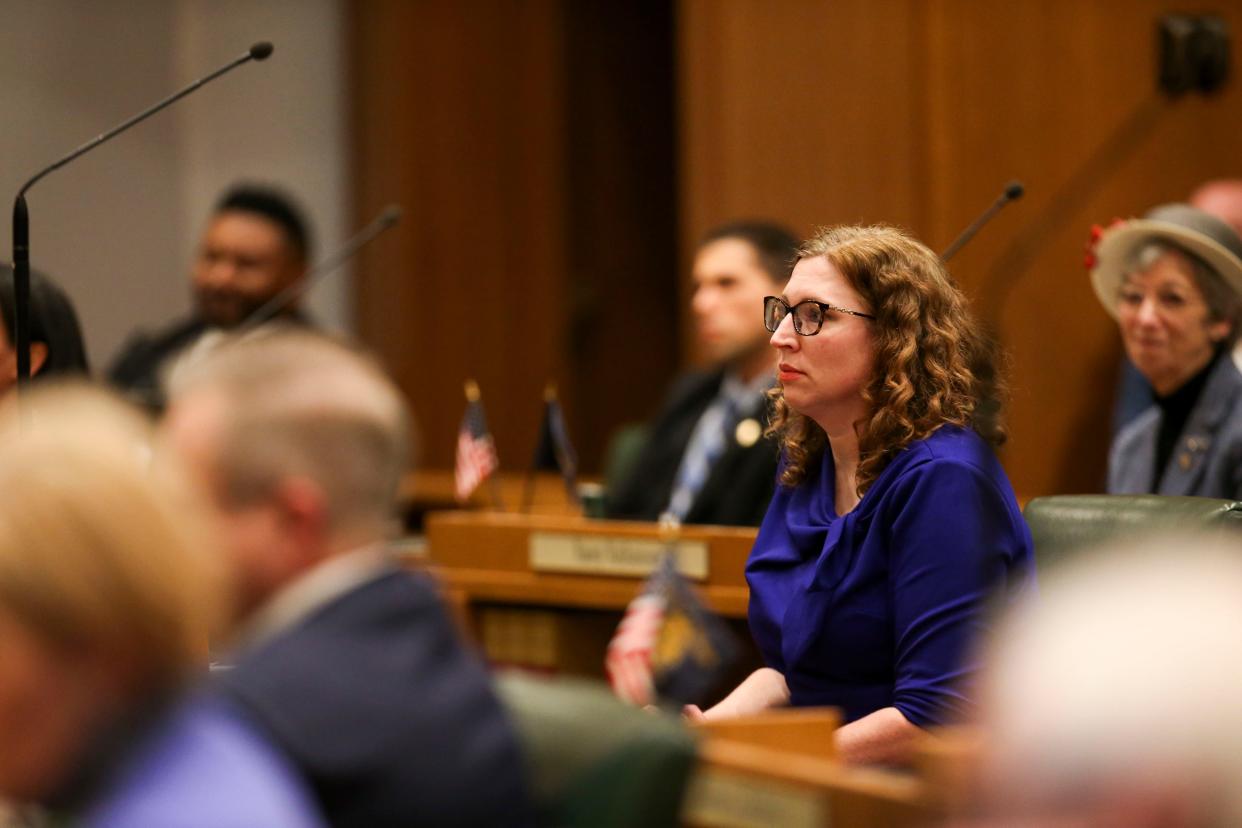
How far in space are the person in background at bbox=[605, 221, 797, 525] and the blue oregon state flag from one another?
5.55 feet

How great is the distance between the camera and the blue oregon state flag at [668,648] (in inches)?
86.4

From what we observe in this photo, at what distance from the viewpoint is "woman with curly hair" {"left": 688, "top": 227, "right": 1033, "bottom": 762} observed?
231 cm

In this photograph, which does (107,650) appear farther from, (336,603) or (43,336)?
(43,336)

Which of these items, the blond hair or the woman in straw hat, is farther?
the woman in straw hat

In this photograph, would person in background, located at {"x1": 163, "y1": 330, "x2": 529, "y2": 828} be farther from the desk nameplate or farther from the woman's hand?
the desk nameplate

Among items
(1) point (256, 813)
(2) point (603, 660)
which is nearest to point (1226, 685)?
(1) point (256, 813)

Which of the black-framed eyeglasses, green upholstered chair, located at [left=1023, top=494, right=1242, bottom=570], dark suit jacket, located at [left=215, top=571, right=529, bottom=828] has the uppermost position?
the black-framed eyeglasses

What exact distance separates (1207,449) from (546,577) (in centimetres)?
147

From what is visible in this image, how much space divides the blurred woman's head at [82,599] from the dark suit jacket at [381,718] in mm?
200

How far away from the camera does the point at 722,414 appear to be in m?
4.37

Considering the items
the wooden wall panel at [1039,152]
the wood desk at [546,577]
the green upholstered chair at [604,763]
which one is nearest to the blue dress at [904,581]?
the green upholstered chair at [604,763]

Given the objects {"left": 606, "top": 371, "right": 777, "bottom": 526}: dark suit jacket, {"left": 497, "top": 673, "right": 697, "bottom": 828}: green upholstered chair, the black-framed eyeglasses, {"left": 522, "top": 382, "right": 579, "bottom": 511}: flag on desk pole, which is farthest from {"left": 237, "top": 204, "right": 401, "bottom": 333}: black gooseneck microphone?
{"left": 497, "top": 673, "right": 697, "bottom": 828}: green upholstered chair

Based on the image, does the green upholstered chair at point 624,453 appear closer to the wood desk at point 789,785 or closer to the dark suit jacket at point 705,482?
the dark suit jacket at point 705,482

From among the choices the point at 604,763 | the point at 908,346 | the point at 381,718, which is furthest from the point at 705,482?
the point at 381,718
